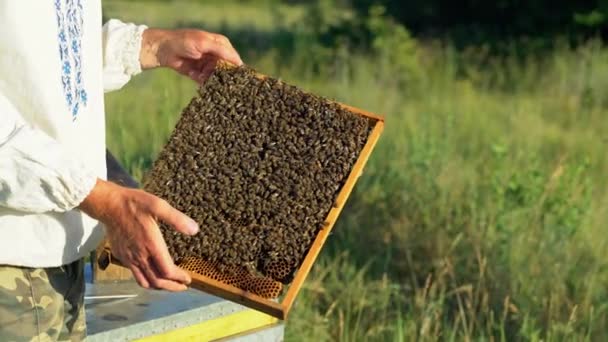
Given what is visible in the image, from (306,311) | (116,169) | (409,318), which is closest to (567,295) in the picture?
(409,318)

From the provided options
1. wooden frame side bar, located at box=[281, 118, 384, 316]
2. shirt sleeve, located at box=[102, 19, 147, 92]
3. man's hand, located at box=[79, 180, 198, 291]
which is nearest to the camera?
man's hand, located at box=[79, 180, 198, 291]

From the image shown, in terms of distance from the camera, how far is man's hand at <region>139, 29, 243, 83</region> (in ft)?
8.79

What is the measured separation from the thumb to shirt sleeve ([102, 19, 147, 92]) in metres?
0.68

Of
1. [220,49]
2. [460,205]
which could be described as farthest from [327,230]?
[460,205]

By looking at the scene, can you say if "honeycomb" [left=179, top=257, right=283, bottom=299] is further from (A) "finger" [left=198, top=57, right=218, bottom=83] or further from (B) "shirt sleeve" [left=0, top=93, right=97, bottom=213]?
(A) "finger" [left=198, top=57, right=218, bottom=83]

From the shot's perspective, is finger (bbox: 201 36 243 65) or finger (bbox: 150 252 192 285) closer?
finger (bbox: 150 252 192 285)

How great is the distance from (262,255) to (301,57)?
9.34m

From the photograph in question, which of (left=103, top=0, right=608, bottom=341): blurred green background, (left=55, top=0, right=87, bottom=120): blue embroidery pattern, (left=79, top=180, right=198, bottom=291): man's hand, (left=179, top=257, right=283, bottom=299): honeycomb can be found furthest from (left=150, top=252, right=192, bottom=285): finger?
(left=103, top=0, right=608, bottom=341): blurred green background

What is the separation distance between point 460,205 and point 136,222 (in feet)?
11.4

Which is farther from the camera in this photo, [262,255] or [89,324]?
[89,324]

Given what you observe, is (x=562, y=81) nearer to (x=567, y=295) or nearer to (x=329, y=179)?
(x=567, y=295)

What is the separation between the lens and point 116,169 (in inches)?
123

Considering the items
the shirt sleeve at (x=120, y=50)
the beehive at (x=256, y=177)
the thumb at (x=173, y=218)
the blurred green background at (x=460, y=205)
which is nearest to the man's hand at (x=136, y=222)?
the thumb at (x=173, y=218)

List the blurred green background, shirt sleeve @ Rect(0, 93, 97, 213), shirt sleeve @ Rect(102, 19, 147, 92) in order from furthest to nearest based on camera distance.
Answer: the blurred green background → shirt sleeve @ Rect(102, 19, 147, 92) → shirt sleeve @ Rect(0, 93, 97, 213)
